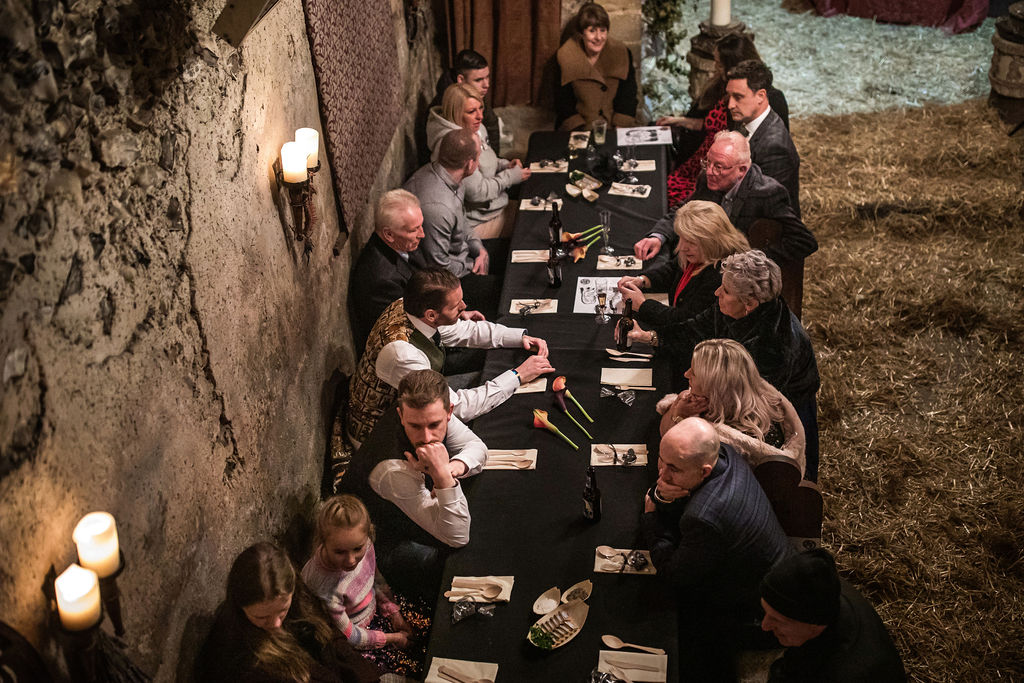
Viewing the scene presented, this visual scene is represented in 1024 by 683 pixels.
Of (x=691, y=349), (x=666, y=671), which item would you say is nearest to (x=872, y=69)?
(x=691, y=349)

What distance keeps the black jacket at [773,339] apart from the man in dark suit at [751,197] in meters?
0.82

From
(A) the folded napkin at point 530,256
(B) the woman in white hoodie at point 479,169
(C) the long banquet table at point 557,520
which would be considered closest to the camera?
(C) the long banquet table at point 557,520

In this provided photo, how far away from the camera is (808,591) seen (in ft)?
9.81

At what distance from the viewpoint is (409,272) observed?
534 cm

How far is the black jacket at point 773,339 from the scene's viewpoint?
4.32m

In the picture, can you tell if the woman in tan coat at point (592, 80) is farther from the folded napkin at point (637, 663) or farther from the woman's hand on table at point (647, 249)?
the folded napkin at point (637, 663)

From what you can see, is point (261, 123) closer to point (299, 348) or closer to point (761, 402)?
point (299, 348)

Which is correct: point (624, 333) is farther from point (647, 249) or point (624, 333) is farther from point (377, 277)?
point (377, 277)

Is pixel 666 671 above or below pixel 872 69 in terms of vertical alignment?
below

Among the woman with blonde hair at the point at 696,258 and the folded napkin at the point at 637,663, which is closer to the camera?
the folded napkin at the point at 637,663

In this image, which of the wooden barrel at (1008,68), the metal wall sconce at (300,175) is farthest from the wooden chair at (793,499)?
the wooden barrel at (1008,68)

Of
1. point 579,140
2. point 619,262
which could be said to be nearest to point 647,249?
point 619,262

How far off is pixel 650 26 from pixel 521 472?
17.5 feet

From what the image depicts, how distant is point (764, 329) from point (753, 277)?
26cm
